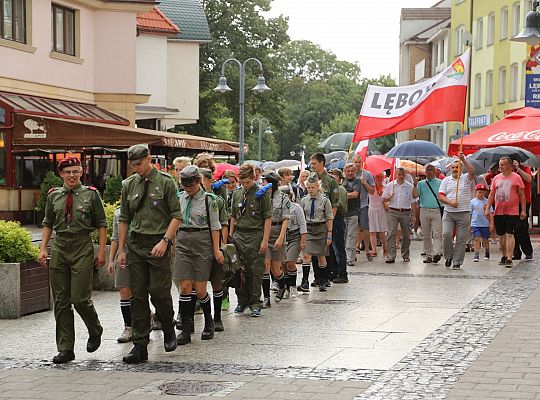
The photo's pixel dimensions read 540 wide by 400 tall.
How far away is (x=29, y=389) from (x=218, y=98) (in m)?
49.9

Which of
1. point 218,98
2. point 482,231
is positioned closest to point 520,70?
point 218,98

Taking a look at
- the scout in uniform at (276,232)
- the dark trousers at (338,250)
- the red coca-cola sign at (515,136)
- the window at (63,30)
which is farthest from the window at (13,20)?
the scout in uniform at (276,232)

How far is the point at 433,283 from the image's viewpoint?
16.4 meters

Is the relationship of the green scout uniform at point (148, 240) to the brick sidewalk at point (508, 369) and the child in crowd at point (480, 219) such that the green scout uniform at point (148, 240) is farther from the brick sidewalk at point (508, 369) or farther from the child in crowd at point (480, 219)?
the child in crowd at point (480, 219)

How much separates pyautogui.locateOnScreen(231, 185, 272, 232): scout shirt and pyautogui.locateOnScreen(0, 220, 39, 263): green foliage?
2304mm

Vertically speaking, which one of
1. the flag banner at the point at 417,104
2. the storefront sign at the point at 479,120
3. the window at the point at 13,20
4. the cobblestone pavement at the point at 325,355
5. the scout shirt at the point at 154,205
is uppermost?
the window at the point at 13,20

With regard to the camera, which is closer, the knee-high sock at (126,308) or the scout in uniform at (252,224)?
the knee-high sock at (126,308)

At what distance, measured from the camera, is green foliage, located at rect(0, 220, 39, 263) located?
1256 cm

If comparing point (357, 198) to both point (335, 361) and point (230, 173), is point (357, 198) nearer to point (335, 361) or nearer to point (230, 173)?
point (230, 173)

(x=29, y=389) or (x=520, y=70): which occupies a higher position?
(x=520, y=70)

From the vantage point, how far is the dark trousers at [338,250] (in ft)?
52.6

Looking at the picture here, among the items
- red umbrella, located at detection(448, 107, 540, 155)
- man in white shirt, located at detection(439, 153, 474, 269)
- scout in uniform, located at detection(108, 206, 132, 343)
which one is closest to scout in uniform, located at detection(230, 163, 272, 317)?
scout in uniform, located at detection(108, 206, 132, 343)

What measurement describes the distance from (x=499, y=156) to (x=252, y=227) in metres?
13.0

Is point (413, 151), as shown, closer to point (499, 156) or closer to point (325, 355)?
point (499, 156)
